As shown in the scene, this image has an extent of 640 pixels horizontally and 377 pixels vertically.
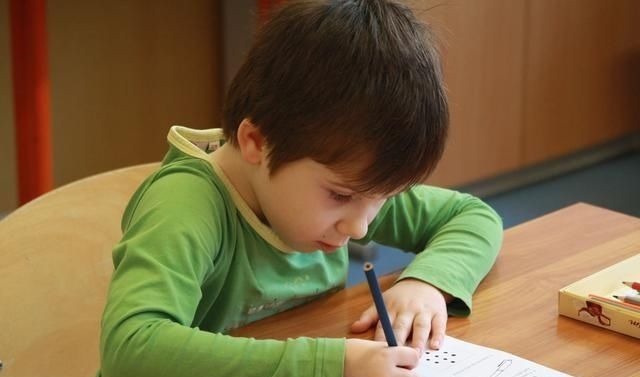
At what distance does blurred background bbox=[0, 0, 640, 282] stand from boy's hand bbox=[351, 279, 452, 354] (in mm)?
1670

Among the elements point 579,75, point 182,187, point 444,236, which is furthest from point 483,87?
point 182,187

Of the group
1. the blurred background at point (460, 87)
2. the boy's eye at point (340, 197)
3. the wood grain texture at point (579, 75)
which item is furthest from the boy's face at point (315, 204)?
the wood grain texture at point (579, 75)

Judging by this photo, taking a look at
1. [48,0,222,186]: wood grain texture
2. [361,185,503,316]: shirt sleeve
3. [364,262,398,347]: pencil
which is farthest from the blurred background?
[364,262,398,347]: pencil

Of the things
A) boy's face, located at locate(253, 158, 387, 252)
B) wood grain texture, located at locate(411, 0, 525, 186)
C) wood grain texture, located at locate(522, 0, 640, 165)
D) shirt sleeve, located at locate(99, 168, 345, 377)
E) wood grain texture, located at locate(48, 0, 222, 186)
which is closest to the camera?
shirt sleeve, located at locate(99, 168, 345, 377)

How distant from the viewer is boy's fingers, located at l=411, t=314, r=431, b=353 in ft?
3.22

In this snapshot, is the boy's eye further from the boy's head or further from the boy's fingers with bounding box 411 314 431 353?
the boy's fingers with bounding box 411 314 431 353

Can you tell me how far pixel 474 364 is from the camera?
3.05 ft

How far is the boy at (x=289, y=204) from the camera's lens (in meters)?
0.87

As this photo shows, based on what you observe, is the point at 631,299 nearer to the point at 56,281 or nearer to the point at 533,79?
the point at 56,281

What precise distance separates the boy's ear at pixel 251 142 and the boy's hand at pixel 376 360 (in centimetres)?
22

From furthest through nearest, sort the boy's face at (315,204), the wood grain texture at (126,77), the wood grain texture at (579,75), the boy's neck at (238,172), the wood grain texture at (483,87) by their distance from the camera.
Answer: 1. the wood grain texture at (579,75)
2. the wood grain texture at (483,87)
3. the wood grain texture at (126,77)
4. the boy's neck at (238,172)
5. the boy's face at (315,204)

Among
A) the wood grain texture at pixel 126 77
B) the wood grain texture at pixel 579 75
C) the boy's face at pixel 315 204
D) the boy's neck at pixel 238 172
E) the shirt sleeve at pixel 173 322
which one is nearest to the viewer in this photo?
the shirt sleeve at pixel 173 322

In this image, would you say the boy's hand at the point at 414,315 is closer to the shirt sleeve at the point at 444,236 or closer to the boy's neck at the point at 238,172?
the shirt sleeve at the point at 444,236

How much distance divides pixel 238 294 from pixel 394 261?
5.76 feet
